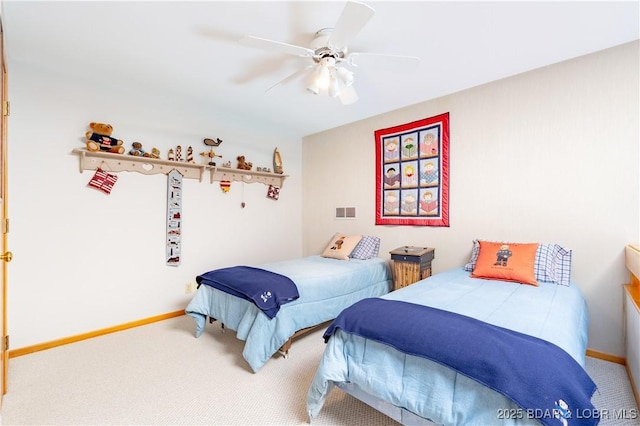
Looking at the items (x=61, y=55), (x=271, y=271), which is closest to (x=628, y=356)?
(x=271, y=271)

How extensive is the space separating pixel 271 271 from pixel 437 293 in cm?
146

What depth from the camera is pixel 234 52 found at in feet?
7.62

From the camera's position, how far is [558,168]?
2.51 meters

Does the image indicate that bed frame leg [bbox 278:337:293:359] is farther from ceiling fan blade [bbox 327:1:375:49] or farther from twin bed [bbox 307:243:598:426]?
ceiling fan blade [bbox 327:1:375:49]

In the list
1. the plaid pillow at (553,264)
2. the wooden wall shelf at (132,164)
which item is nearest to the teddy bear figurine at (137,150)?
the wooden wall shelf at (132,164)

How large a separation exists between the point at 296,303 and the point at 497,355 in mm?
1540

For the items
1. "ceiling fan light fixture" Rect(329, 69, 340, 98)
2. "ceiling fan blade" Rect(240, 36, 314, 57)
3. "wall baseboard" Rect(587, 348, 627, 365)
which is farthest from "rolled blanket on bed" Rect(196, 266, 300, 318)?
"wall baseboard" Rect(587, 348, 627, 365)

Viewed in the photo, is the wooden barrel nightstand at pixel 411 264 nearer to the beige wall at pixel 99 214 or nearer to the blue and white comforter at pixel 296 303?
the blue and white comforter at pixel 296 303

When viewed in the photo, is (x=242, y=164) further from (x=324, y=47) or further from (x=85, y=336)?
(x=85, y=336)

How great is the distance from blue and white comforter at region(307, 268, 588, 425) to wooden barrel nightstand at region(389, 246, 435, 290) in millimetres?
826

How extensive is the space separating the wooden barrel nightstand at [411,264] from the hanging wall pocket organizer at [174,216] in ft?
7.79

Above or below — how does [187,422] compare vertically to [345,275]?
below

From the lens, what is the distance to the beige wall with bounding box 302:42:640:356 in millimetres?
2254

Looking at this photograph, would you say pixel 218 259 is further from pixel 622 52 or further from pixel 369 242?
pixel 622 52
